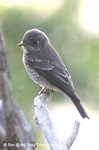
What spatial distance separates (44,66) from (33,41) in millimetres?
332

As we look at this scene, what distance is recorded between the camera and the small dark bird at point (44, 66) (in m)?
6.27

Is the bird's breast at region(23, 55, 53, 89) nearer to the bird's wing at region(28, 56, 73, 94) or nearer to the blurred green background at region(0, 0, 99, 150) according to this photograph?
the bird's wing at region(28, 56, 73, 94)

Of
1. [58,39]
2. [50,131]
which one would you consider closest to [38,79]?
[50,131]

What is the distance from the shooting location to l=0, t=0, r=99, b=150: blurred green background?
10781mm

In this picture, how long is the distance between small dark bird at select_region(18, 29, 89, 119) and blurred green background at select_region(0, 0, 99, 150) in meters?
3.50

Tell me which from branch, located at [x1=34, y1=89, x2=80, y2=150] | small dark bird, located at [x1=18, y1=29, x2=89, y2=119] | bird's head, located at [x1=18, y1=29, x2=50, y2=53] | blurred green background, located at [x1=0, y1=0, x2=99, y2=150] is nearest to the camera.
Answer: branch, located at [x1=34, y1=89, x2=80, y2=150]

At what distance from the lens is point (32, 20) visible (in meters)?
Answer: 10.8

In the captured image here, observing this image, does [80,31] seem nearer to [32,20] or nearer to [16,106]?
[32,20]

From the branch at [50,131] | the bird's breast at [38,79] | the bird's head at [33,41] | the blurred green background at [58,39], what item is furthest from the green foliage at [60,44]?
the branch at [50,131]

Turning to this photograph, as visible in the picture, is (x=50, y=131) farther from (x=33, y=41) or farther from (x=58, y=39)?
(x=58, y=39)

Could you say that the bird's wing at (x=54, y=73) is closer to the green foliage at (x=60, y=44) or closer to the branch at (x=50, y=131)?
the branch at (x=50, y=131)

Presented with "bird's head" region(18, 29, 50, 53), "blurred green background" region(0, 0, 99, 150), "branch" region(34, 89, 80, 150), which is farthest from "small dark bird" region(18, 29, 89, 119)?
"blurred green background" region(0, 0, 99, 150)

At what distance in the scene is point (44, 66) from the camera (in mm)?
6535

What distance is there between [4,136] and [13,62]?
7734mm
